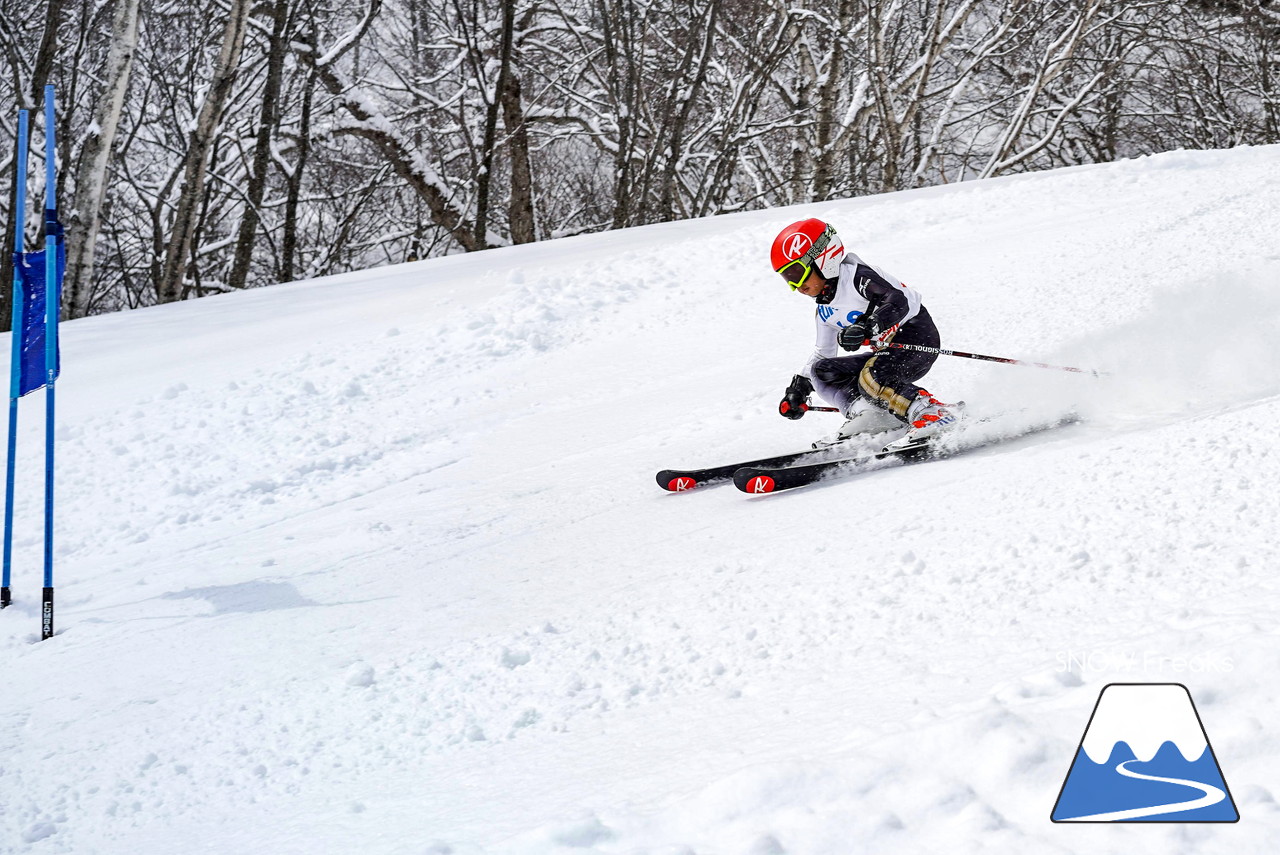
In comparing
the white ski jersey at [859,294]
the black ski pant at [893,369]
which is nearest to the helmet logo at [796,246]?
the white ski jersey at [859,294]

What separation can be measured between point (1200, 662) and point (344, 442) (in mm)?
5658

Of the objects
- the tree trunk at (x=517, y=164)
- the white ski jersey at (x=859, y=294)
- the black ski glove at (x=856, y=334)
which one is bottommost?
the black ski glove at (x=856, y=334)

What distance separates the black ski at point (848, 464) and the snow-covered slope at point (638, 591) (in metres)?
0.11

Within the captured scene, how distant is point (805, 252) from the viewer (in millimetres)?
5332

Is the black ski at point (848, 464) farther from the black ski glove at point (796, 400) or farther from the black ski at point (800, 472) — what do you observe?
the black ski glove at point (796, 400)

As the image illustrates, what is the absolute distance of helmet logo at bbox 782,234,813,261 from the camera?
5.31 metres

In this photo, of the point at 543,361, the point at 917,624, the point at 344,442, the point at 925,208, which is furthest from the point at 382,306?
the point at 917,624

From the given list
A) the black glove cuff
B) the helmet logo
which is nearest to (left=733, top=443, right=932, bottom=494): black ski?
the black glove cuff

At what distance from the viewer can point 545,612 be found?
4.09m

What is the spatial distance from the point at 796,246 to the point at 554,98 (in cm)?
1403

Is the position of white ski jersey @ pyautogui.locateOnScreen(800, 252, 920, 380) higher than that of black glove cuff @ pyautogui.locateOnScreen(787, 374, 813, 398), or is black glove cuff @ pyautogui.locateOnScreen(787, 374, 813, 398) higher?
white ski jersey @ pyautogui.locateOnScreen(800, 252, 920, 380)

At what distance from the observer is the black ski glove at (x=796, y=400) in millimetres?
5574

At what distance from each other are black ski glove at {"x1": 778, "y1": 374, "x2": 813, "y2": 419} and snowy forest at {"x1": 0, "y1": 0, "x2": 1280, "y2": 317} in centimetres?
1048

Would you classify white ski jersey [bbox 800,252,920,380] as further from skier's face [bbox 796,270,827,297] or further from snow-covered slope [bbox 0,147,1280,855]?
snow-covered slope [bbox 0,147,1280,855]
